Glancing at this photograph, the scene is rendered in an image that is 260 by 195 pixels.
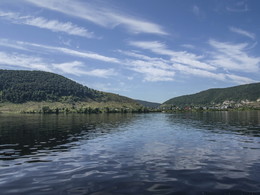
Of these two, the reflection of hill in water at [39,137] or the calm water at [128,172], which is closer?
the calm water at [128,172]

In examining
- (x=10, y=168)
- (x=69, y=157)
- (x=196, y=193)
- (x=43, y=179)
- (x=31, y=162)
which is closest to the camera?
(x=196, y=193)

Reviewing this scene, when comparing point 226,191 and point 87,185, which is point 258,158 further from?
point 87,185

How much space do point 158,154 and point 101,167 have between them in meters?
11.8

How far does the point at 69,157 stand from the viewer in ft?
111

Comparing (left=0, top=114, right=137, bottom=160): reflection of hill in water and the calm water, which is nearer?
the calm water

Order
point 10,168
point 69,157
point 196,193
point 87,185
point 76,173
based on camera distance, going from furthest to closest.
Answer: point 69,157, point 10,168, point 76,173, point 87,185, point 196,193

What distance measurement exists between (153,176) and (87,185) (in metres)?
7.41

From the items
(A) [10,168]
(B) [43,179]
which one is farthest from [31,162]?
(B) [43,179]

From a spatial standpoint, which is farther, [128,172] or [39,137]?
[39,137]

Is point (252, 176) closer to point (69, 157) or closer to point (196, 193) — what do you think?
point (196, 193)

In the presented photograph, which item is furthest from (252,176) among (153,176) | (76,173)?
(76,173)

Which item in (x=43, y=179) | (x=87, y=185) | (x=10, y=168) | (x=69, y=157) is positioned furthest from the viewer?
(x=69, y=157)

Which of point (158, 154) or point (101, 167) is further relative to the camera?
point (158, 154)

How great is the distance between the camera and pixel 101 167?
1091 inches
